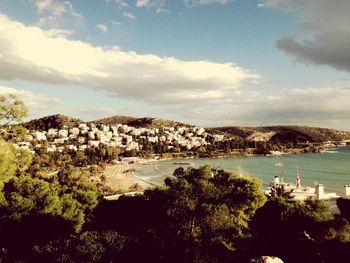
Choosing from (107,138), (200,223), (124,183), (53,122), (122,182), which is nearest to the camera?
(200,223)

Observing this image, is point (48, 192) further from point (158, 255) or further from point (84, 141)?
point (84, 141)

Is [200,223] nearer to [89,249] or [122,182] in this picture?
[89,249]

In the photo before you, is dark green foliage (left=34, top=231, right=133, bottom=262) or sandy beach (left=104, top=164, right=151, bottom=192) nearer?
dark green foliage (left=34, top=231, right=133, bottom=262)

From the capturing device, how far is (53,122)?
181500mm

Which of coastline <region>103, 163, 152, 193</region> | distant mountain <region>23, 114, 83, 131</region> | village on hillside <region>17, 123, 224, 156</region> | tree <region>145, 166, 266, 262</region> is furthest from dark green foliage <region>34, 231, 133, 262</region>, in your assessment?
distant mountain <region>23, 114, 83, 131</region>

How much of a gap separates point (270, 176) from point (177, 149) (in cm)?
8037

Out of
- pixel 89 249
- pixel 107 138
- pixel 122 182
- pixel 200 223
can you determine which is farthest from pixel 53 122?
pixel 89 249

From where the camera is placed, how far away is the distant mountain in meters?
176

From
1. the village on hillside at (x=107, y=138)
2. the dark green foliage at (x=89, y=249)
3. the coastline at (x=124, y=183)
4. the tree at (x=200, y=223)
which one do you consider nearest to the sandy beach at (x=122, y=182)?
the coastline at (x=124, y=183)

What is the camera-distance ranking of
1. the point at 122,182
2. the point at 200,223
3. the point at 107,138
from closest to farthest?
the point at 200,223, the point at 122,182, the point at 107,138

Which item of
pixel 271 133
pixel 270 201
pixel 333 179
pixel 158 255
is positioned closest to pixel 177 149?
pixel 271 133

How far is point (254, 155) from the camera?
143625mm

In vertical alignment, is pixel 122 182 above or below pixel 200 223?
below

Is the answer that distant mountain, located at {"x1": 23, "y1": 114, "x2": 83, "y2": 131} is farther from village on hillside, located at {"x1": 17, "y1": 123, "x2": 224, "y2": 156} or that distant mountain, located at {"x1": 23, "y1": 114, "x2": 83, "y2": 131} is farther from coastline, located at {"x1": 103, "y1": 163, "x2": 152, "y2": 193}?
coastline, located at {"x1": 103, "y1": 163, "x2": 152, "y2": 193}
